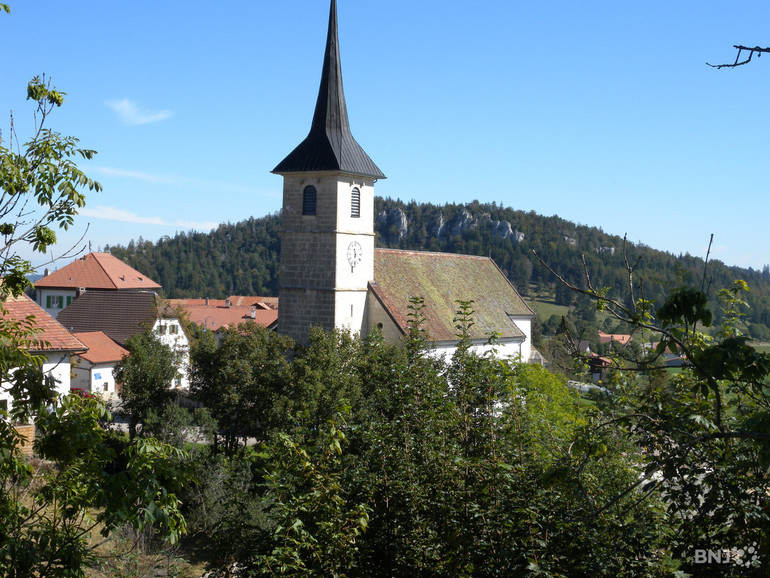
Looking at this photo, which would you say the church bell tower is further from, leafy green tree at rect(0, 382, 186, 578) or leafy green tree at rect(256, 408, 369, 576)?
leafy green tree at rect(0, 382, 186, 578)

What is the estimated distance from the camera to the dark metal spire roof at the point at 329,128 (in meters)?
30.9

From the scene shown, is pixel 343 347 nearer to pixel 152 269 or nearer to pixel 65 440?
pixel 65 440

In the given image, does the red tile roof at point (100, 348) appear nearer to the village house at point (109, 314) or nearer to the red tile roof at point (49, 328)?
the village house at point (109, 314)

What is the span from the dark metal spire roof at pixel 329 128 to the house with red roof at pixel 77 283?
35.5 meters

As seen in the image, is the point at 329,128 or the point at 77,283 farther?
the point at 77,283

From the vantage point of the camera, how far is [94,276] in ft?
207

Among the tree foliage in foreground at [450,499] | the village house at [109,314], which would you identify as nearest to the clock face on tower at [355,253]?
the village house at [109,314]

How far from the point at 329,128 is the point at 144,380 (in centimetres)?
1244

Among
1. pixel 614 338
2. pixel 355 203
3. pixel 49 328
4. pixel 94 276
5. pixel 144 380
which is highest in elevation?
pixel 355 203

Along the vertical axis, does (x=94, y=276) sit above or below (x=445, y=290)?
above

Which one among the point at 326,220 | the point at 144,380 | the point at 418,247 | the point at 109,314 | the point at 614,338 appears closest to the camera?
the point at 614,338

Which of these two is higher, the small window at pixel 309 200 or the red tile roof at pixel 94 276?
the small window at pixel 309 200

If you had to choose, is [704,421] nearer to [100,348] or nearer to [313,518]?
[313,518]

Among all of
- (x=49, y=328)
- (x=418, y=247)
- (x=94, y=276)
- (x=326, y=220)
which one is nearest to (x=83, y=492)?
(x=49, y=328)
